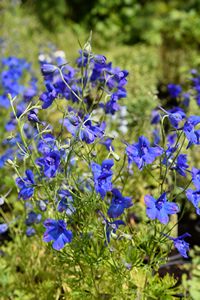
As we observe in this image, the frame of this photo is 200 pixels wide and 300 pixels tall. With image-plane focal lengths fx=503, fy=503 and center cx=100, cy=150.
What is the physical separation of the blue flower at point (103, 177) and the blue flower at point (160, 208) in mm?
124

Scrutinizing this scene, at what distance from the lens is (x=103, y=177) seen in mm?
1486

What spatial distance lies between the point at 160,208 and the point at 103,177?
0.20m

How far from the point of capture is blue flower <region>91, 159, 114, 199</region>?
1480 mm

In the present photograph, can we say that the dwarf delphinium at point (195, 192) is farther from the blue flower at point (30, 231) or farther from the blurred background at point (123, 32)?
the blurred background at point (123, 32)

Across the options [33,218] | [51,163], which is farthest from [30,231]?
[51,163]

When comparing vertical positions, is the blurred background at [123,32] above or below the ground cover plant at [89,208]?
above

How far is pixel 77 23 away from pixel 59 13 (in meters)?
0.44

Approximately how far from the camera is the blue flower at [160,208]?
149cm

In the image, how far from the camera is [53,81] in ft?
6.36

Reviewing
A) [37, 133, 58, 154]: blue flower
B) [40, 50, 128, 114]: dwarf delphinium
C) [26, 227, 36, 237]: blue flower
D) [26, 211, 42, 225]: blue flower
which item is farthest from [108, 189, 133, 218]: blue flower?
[26, 227, 36, 237]: blue flower

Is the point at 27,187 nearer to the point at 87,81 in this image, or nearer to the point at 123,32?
the point at 87,81

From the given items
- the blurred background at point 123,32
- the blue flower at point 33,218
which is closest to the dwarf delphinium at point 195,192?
the blue flower at point 33,218

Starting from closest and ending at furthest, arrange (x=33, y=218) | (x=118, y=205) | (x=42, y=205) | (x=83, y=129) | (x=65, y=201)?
→ (x=83, y=129) → (x=118, y=205) → (x=65, y=201) → (x=42, y=205) → (x=33, y=218)

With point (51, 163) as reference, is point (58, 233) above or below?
below
